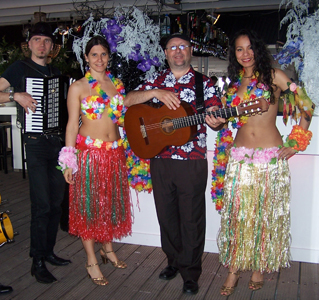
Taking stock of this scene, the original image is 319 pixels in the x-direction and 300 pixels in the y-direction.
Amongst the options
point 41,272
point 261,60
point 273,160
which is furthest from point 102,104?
point 41,272

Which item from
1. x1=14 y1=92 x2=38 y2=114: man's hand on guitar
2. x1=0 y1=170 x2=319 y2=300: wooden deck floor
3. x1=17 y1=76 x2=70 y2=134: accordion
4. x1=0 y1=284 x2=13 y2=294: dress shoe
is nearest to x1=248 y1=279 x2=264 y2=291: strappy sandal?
x1=0 y1=170 x2=319 y2=300: wooden deck floor

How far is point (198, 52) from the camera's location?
21.1ft

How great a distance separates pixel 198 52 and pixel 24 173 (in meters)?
3.60

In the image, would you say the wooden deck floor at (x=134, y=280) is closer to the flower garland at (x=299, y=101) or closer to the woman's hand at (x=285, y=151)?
the woman's hand at (x=285, y=151)

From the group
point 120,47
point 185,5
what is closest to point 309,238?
point 120,47

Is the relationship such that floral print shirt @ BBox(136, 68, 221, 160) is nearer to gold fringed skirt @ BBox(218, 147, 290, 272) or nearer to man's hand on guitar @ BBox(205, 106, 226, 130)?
man's hand on guitar @ BBox(205, 106, 226, 130)

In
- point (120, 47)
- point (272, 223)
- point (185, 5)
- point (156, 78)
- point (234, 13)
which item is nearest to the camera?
point (272, 223)

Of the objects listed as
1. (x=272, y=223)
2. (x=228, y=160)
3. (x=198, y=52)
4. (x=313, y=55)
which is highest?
(x=198, y=52)

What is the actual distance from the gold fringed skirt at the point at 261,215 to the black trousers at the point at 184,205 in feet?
0.81

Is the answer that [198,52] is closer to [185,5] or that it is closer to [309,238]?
[185,5]

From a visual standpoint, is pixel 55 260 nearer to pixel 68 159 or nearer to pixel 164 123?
pixel 68 159

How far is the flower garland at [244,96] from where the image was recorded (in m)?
2.32

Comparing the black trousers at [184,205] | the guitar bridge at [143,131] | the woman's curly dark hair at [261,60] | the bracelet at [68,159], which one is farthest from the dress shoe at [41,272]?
the woman's curly dark hair at [261,60]

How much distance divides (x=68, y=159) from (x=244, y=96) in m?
1.26
